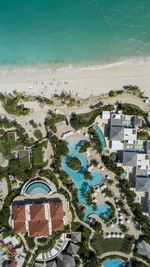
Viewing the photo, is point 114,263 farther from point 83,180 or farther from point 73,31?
point 73,31

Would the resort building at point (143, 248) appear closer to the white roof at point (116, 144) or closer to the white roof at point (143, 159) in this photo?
the white roof at point (143, 159)

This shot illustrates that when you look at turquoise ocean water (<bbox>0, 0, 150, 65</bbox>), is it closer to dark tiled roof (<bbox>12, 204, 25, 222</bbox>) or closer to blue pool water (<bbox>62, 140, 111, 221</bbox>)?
blue pool water (<bbox>62, 140, 111, 221</bbox>)

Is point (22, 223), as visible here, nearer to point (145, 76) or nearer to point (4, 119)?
point (4, 119)

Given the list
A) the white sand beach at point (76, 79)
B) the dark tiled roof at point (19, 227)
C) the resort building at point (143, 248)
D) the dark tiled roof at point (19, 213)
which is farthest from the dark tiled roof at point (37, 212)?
the white sand beach at point (76, 79)

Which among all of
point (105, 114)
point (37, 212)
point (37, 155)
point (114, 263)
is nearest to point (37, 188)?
point (37, 212)

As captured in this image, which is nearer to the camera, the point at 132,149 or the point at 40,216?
the point at 40,216

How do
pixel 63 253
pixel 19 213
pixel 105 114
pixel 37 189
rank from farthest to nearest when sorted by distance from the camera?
Result: pixel 37 189 → pixel 105 114 → pixel 63 253 → pixel 19 213

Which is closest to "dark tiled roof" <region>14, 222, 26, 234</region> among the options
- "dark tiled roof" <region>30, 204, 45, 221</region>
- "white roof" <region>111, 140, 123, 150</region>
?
"dark tiled roof" <region>30, 204, 45, 221</region>
